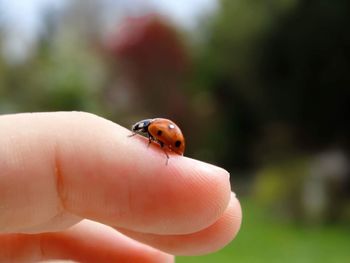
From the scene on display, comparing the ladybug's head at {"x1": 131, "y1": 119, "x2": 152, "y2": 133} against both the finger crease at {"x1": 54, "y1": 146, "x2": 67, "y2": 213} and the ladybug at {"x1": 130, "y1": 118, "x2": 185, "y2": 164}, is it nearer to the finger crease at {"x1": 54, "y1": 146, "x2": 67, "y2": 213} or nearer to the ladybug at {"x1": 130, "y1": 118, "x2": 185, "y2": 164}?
the ladybug at {"x1": 130, "y1": 118, "x2": 185, "y2": 164}

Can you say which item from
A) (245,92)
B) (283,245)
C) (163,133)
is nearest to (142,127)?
(163,133)

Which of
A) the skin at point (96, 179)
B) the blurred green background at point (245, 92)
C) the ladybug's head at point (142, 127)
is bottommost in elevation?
the skin at point (96, 179)

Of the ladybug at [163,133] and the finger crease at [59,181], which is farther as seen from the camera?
the ladybug at [163,133]

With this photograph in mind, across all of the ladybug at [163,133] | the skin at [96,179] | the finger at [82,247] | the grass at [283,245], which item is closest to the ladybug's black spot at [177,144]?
the ladybug at [163,133]

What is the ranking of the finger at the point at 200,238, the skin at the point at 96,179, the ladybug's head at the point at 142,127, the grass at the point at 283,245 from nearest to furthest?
the skin at the point at 96,179 → the finger at the point at 200,238 → the ladybug's head at the point at 142,127 → the grass at the point at 283,245

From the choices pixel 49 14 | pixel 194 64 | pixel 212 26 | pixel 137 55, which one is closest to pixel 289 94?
pixel 212 26

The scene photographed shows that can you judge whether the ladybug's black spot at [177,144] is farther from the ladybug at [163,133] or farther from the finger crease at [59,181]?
the finger crease at [59,181]

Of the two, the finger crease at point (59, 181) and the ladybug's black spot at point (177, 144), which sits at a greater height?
the ladybug's black spot at point (177, 144)
